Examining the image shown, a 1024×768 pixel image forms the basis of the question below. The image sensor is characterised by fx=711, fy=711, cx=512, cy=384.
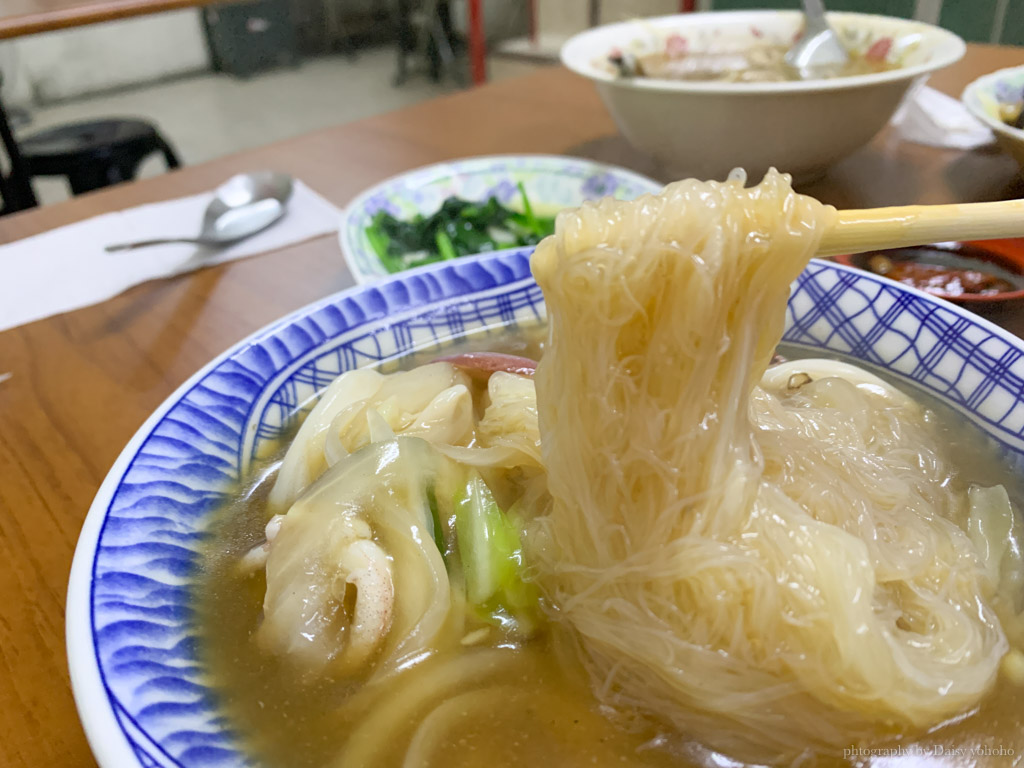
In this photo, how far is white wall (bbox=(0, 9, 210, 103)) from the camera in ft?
20.7

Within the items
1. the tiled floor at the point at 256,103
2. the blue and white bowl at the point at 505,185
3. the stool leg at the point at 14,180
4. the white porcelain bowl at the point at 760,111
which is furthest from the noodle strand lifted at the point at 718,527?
the tiled floor at the point at 256,103

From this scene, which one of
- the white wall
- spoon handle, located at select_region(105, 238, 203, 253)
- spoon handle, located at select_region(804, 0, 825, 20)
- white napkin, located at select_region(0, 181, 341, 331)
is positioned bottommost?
the white wall

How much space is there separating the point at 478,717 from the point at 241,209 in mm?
1545

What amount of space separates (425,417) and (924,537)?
61 cm

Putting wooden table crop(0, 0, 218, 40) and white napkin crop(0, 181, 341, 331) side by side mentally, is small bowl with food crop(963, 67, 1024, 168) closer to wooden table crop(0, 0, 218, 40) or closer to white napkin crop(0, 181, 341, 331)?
white napkin crop(0, 181, 341, 331)

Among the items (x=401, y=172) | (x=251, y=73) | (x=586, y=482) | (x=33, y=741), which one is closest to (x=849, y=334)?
(x=586, y=482)

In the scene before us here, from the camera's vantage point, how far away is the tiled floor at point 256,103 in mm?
5812

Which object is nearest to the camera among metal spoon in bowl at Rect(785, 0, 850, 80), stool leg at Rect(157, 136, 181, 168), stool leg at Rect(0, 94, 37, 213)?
metal spoon in bowl at Rect(785, 0, 850, 80)

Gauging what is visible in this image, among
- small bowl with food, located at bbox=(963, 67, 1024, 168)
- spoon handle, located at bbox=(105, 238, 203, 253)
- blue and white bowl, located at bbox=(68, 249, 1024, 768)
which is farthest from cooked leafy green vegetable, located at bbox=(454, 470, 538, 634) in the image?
small bowl with food, located at bbox=(963, 67, 1024, 168)

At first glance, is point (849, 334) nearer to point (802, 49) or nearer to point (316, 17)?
point (802, 49)

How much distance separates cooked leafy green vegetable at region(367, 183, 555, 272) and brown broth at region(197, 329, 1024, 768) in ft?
3.44

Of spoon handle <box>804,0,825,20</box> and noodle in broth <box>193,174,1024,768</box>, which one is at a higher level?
spoon handle <box>804,0,825,20</box>

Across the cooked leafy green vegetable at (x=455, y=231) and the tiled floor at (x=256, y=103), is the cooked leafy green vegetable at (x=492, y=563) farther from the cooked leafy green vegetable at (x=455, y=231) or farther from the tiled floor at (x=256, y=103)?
the tiled floor at (x=256, y=103)

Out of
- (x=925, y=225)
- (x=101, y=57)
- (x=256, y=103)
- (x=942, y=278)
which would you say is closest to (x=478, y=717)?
(x=925, y=225)
